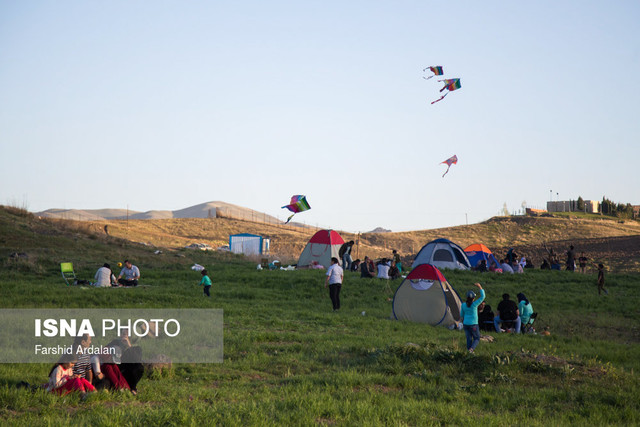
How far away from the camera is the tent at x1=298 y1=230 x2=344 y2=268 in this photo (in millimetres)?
34031

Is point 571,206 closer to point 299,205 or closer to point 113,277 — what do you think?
point 299,205

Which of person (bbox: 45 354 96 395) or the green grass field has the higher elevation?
person (bbox: 45 354 96 395)

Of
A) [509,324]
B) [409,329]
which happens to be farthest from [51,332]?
[509,324]

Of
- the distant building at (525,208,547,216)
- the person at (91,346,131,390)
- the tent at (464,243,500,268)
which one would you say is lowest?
the person at (91,346,131,390)

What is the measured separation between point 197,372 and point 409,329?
7461mm

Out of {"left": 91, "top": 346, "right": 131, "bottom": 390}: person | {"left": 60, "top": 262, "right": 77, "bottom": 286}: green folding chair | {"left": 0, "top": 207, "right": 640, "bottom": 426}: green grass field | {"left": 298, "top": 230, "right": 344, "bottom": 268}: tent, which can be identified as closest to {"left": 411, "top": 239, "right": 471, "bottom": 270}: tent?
{"left": 298, "top": 230, "right": 344, "bottom": 268}: tent

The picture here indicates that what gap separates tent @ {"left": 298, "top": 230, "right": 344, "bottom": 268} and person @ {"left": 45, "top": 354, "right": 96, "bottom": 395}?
A: 82.7 ft

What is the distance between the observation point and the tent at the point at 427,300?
18062mm

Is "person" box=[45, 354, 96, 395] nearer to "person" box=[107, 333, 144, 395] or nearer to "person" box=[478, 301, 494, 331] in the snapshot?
"person" box=[107, 333, 144, 395]

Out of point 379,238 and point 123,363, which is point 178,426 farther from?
point 379,238

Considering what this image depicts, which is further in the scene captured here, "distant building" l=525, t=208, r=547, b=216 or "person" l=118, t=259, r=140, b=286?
"distant building" l=525, t=208, r=547, b=216

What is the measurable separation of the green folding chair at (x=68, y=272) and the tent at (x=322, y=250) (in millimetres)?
13124

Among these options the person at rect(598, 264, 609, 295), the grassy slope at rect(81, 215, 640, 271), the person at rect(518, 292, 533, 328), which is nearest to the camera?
the person at rect(518, 292, 533, 328)

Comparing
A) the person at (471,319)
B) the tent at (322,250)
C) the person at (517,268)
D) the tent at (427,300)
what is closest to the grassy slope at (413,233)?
the tent at (322,250)
